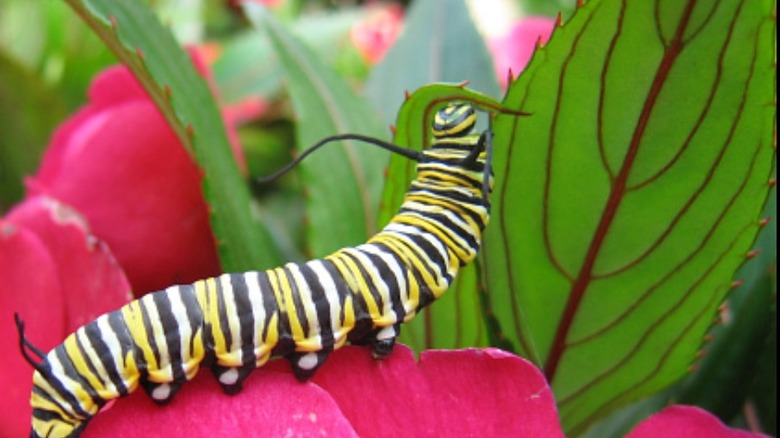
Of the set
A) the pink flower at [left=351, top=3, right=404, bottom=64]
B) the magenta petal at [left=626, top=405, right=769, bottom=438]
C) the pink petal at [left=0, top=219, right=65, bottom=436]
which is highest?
the pink flower at [left=351, top=3, right=404, bottom=64]

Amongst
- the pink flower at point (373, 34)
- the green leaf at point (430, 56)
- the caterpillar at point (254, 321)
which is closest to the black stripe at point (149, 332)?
the caterpillar at point (254, 321)

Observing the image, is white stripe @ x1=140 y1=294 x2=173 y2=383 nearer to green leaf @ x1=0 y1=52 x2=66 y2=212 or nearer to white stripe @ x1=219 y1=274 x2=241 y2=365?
white stripe @ x1=219 y1=274 x2=241 y2=365

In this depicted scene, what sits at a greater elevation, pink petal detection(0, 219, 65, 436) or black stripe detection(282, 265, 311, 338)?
black stripe detection(282, 265, 311, 338)

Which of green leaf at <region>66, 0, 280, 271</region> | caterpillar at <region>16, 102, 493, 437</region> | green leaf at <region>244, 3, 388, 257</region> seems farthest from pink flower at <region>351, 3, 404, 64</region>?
caterpillar at <region>16, 102, 493, 437</region>

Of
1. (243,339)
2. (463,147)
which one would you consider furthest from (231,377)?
(463,147)


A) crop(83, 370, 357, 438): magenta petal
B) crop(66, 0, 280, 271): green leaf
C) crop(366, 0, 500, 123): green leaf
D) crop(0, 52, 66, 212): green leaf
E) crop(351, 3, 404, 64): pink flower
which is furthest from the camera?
crop(351, 3, 404, 64): pink flower

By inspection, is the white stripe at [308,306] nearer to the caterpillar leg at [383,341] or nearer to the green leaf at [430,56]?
the caterpillar leg at [383,341]

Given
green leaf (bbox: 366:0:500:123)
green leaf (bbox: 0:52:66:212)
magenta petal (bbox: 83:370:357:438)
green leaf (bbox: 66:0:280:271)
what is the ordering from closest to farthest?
magenta petal (bbox: 83:370:357:438), green leaf (bbox: 66:0:280:271), green leaf (bbox: 366:0:500:123), green leaf (bbox: 0:52:66:212)
